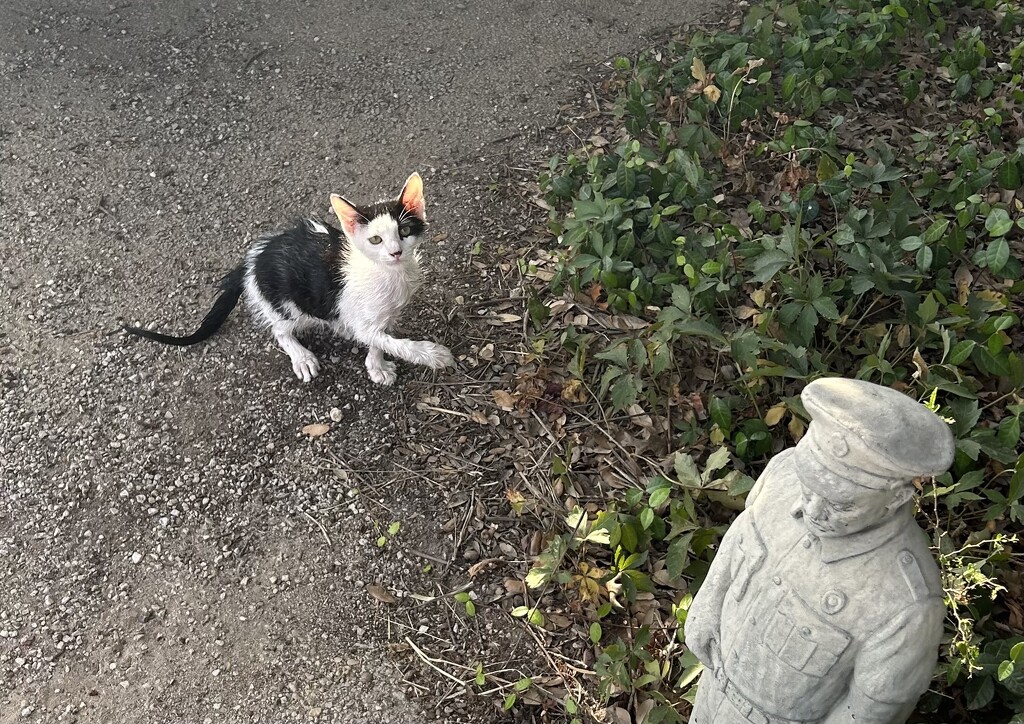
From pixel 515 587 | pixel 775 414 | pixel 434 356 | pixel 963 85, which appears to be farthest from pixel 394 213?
pixel 963 85

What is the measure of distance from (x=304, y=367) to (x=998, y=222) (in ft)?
9.80

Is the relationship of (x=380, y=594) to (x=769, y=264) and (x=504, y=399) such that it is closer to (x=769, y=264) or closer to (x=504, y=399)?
(x=504, y=399)

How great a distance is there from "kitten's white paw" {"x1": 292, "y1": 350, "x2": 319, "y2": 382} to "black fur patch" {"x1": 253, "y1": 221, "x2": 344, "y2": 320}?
22 centimetres

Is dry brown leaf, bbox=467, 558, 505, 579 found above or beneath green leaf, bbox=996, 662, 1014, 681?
beneath

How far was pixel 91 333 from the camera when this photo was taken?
4.03m

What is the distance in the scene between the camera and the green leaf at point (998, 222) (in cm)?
303

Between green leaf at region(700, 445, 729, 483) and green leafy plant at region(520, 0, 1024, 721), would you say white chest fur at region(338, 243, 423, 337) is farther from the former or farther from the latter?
green leaf at region(700, 445, 729, 483)

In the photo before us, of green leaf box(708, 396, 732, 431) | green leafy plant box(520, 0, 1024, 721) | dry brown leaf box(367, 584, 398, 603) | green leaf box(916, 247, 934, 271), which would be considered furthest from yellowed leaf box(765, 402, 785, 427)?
dry brown leaf box(367, 584, 398, 603)

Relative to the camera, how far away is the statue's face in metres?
1.40

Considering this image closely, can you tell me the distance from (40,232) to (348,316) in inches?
85.8

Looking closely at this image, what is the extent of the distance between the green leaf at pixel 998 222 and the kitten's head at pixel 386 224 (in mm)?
2261

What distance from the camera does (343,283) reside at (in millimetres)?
3572

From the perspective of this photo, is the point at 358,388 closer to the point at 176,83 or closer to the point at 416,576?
the point at 416,576

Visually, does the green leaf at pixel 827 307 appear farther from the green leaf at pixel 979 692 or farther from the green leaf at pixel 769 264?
the green leaf at pixel 979 692
